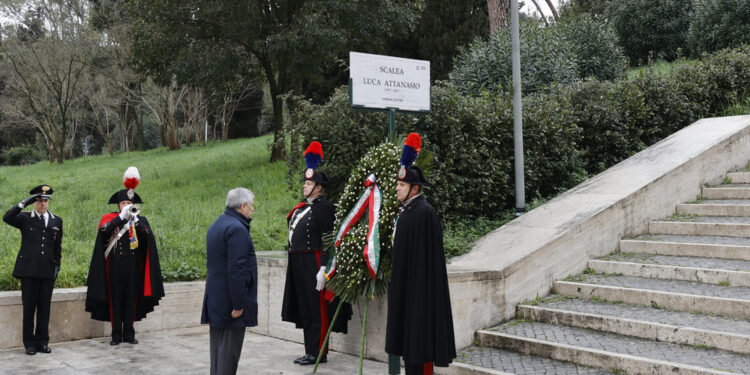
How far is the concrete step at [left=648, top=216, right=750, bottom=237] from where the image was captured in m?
7.87

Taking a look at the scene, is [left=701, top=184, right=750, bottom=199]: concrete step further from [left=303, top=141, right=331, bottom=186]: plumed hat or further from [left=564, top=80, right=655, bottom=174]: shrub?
[left=303, top=141, right=331, bottom=186]: plumed hat

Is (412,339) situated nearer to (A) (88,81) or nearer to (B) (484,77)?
(B) (484,77)

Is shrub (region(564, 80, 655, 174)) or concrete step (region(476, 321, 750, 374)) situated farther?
shrub (region(564, 80, 655, 174))

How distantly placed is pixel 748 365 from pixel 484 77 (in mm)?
8134

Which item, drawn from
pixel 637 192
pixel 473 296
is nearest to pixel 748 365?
pixel 473 296

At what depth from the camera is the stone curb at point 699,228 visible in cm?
785

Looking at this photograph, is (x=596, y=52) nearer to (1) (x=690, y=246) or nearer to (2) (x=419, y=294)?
(1) (x=690, y=246)

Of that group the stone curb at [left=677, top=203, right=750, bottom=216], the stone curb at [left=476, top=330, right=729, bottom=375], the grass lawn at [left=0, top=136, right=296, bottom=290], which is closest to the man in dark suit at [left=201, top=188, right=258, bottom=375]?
the stone curb at [left=476, top=330, right=729, bottom=375]

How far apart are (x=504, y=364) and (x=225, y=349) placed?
252 centimetres

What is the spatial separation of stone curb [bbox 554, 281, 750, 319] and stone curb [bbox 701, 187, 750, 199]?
3371 millimetres

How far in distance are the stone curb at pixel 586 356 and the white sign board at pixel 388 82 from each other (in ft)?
8.20

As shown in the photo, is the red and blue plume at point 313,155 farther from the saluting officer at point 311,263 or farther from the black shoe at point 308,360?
the black shoe at point 308,360

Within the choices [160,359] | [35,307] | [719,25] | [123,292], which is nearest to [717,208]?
[160,359]

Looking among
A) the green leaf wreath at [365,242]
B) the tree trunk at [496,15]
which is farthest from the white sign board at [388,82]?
the tree trunk at [496,15]
